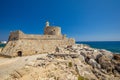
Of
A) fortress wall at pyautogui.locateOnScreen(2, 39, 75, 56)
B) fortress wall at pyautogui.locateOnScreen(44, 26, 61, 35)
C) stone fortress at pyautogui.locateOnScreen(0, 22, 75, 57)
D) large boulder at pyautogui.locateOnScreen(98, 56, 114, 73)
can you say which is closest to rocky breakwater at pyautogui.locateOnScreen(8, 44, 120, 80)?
large boulder at pyautogui.locateOnScreen(98, 56, 114, 73)

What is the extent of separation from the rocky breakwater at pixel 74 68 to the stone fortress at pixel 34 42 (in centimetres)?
896

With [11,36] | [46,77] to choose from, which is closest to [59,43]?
[11,36]

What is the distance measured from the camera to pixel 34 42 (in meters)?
32.6

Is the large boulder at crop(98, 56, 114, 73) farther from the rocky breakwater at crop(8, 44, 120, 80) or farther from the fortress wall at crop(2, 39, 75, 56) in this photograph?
the fortress wall at crop(2, 39, 75, 56)

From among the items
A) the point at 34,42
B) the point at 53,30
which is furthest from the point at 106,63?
the point at 53,30

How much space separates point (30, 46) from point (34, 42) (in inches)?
69.0

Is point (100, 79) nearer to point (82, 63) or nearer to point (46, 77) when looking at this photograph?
point (82, 63)

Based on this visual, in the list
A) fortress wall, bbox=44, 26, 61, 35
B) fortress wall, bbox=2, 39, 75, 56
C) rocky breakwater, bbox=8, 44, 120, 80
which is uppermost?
fortress wall, bbox=44, 26, 61, 35

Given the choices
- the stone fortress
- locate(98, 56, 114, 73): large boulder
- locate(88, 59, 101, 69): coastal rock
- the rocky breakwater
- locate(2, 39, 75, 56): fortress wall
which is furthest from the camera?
the stone fortress

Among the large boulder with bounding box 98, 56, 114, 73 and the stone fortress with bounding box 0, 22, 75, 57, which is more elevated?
the stone fortress with bounding box 0, 22, 75, 57

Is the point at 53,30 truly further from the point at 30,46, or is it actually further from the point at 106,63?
the point at 106,63

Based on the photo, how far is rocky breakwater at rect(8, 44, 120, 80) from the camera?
1814 cm

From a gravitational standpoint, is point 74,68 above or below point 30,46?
below

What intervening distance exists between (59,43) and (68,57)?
13.1 metres
